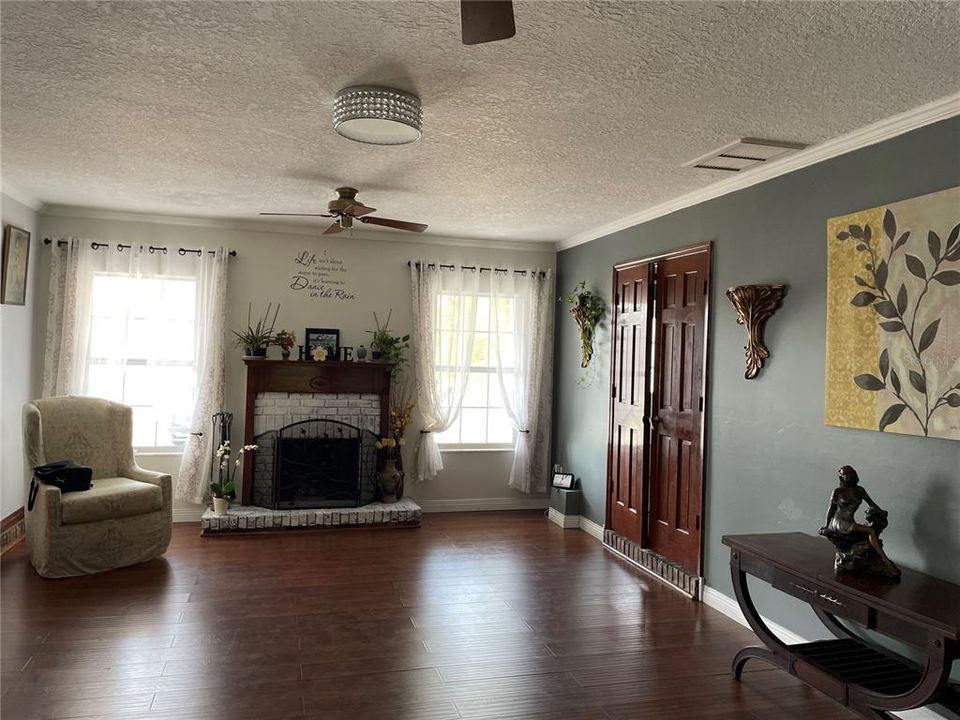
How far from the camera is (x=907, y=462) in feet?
10.2

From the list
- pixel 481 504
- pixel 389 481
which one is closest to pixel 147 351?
pixel 389 481

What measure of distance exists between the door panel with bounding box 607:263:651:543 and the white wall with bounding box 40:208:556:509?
1.52 meters

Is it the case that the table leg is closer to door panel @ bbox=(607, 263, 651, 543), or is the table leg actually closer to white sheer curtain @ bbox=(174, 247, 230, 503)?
door panel @ bbox=(607, 263, 651, 543)

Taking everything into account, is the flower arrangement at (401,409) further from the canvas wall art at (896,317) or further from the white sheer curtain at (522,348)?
the canvas wall art at (896,317)

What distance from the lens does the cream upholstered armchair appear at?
14.8 feet

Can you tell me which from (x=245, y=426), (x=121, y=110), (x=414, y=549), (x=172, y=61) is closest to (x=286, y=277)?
(x=245, y=426)

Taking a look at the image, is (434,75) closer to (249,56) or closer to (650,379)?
(249,56)

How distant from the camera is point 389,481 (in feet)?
20.9

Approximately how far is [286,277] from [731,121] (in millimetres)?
4200

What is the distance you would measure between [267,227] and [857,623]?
525 centimetres

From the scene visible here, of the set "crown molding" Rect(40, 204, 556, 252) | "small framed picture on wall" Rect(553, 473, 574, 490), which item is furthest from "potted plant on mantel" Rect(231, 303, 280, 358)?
"small framed picture on wall" Rect(553, 473, 574, 490)

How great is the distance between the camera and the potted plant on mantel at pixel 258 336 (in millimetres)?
6113

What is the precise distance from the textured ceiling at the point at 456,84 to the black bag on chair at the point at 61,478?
1895 mm

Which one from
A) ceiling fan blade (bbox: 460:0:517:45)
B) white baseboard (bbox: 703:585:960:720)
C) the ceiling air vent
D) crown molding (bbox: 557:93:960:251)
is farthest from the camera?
the ceiling air vent
